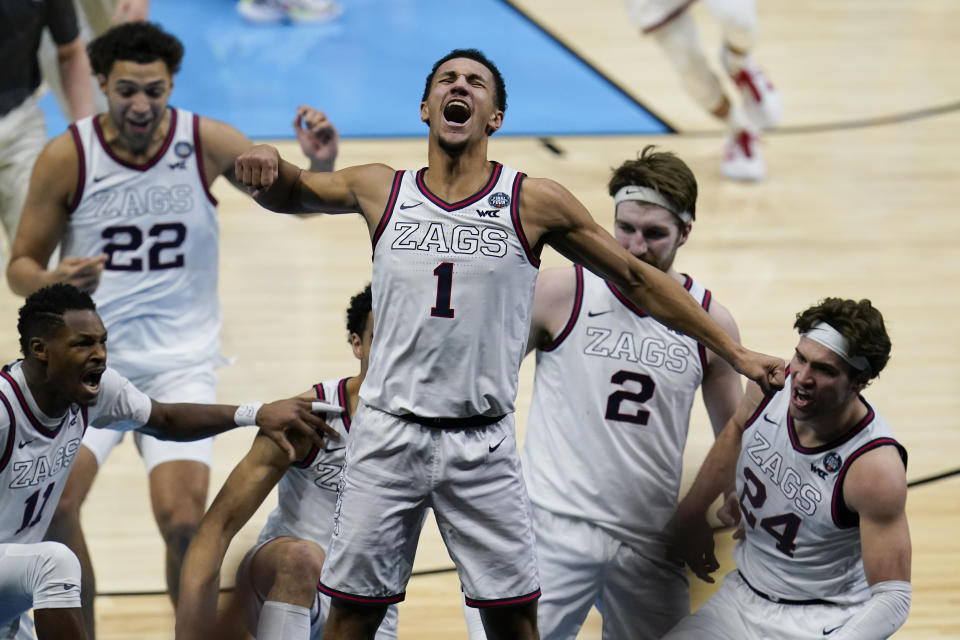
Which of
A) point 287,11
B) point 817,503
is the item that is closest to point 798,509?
point 817,503

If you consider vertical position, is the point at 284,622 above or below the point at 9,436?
below

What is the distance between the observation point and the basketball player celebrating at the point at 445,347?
338 cm

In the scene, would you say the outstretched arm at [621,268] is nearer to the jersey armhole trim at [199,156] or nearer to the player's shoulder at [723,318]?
the player's shoulder at [723,318]

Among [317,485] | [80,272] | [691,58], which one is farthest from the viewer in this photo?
[691,58]

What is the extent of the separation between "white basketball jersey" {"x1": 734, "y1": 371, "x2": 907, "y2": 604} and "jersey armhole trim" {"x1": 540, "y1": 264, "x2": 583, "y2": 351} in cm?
61

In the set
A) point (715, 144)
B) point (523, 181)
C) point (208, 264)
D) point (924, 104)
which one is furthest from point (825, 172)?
point (523, 181)

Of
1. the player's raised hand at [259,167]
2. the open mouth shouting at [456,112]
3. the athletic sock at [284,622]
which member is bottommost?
the athletic sock at [284,622]

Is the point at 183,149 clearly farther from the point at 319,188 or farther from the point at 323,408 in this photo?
the point at 319,188

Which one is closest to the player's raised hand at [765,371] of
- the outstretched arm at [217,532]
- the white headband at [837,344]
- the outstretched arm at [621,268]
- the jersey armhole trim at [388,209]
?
the outstretched arm at [621,268]

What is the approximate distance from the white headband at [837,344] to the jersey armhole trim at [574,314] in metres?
0.72

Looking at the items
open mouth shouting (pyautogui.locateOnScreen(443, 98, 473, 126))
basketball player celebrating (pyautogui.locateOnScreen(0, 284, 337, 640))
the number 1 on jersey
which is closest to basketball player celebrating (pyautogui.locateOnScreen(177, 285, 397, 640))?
basketball player celebrating (pyautogui.locateOnScreen(0, 284, 337, 640))

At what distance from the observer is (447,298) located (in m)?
3.36

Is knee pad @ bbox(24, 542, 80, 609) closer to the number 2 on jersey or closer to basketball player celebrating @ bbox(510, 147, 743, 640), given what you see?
basketball player celebrating @ bbox(510, 147, 743, 640)

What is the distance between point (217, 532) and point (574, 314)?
1243mm
